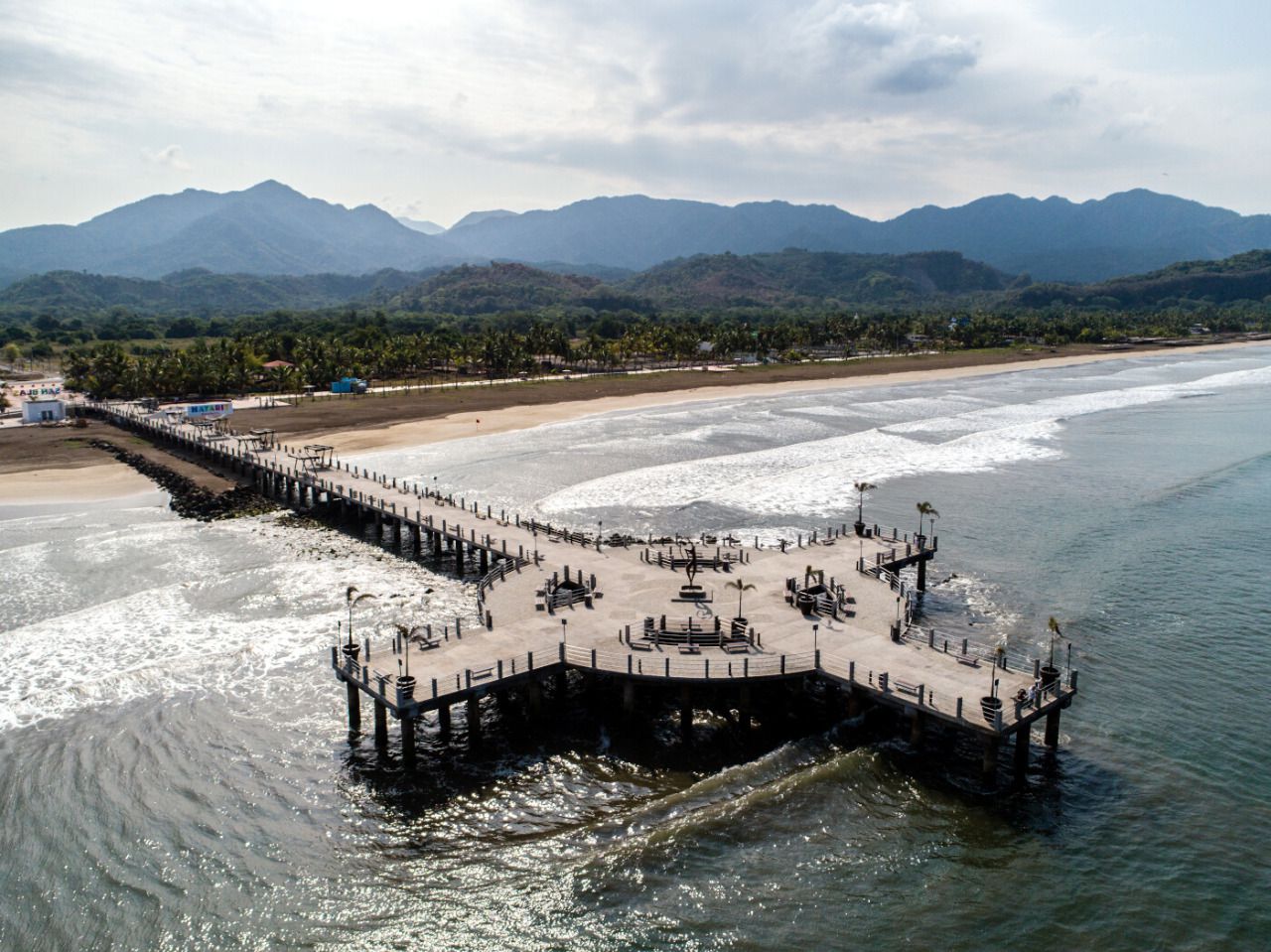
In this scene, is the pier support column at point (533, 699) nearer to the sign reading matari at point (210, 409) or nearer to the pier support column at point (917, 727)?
the pier support column at point (917, 727)

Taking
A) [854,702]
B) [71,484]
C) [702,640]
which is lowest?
[854,702]

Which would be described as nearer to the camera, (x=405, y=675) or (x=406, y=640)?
(x=405, y=675)

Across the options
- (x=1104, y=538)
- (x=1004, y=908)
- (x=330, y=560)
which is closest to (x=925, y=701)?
(x=1004, y=908)

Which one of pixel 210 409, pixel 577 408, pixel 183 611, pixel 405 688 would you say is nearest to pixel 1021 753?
pixel 405 688

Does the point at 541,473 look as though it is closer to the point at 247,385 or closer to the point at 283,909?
the point at 283,909

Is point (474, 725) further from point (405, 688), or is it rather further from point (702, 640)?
point (702, 640)

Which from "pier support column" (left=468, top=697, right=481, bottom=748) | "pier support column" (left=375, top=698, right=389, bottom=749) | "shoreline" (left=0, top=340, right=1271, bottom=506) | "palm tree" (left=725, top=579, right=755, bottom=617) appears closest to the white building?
"shoreline" (left=0, top=340, right=1271, bottom=506)
